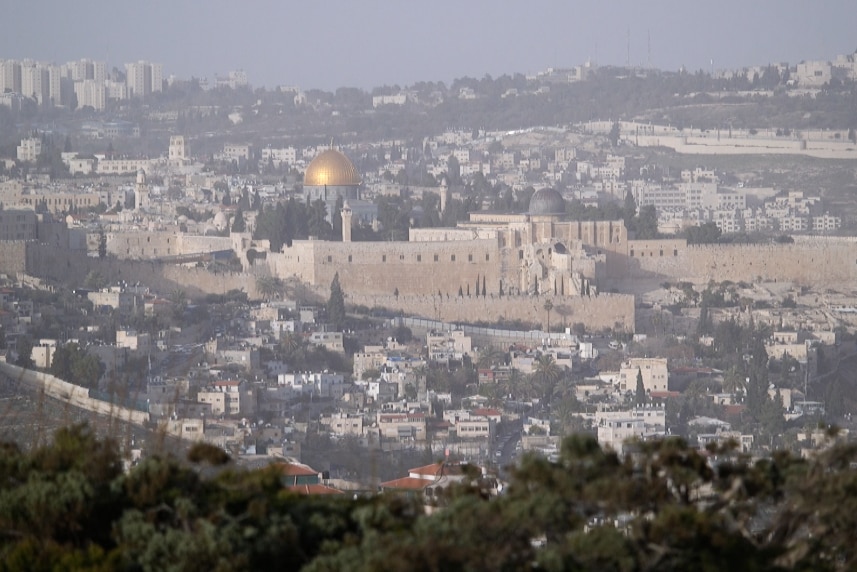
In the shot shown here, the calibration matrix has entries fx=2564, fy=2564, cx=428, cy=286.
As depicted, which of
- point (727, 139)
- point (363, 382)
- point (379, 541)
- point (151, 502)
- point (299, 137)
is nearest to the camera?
point (379, 541)

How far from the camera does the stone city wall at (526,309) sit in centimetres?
4253

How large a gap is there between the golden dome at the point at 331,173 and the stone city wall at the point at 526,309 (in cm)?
1263

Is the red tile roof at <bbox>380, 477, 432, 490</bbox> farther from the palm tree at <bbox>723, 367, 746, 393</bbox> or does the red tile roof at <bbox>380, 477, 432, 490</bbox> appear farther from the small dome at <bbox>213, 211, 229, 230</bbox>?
the small dome at <bbox>213, 211, 229, 230</bbox>

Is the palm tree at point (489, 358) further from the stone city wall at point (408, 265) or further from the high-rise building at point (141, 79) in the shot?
the high-rise building at point (141, 79)

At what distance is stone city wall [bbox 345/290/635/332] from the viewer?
4253cm

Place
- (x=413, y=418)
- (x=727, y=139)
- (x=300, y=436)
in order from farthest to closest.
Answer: (x=727, y=139), (x=413, y=418), (x=300, y=436)

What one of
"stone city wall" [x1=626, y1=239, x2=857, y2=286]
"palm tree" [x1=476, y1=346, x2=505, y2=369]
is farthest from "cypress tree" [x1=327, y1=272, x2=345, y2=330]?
"stone city wall" [x1=626, y1=239, x2=857, y2=286]

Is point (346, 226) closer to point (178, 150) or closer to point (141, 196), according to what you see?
point (141, 196)

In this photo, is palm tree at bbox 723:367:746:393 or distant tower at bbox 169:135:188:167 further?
distant tower at bbox 169:135:188:167

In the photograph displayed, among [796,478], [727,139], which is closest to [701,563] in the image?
[796,478]

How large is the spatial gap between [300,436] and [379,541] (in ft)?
56.6

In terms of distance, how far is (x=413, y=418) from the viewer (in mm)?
31469

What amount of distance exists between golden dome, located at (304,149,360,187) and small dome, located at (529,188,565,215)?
886 cm

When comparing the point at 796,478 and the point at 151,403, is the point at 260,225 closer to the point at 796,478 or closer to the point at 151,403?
the point at 151,403
